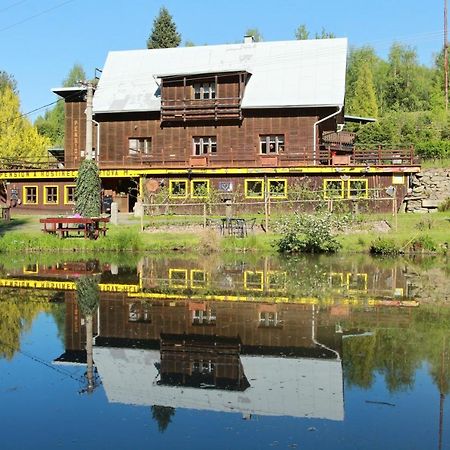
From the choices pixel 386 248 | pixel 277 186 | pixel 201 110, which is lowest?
pixel 386 248

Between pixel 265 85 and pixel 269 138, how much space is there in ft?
10.0

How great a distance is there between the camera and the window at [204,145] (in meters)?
41.5

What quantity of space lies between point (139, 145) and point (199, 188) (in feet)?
19.3

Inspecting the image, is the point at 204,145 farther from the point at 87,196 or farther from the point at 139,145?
the point at 87,196

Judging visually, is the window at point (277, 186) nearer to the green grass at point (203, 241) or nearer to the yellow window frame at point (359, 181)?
the yellow window frame at point (359, 181)

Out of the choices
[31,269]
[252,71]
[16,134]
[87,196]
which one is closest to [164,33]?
[16,134]

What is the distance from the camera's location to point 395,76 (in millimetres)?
76500

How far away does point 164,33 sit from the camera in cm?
7312

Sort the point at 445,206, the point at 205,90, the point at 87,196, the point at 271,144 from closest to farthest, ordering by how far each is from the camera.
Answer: the point at 87,196 → the point at 445,206 → the point at 271,144 → the point at 205,90

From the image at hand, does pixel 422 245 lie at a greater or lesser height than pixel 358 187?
lesser

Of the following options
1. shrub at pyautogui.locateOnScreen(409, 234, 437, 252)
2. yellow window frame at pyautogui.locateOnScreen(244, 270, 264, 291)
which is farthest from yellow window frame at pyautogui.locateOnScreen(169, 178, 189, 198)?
yellow window frame at pyautogui.locateOnScreen(244, 270, 264, 291)

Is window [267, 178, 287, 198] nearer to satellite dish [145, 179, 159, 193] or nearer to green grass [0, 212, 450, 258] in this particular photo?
satellite dish [145, 179, 159, 193]

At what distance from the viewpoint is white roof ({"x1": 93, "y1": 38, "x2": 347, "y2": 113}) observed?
131 ft

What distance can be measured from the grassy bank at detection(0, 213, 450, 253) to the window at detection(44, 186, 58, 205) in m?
11.8
